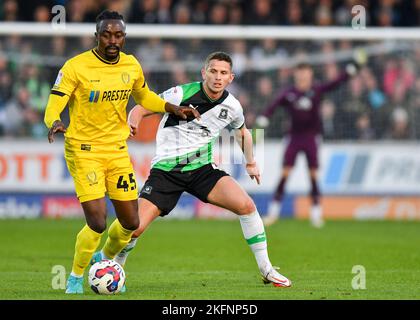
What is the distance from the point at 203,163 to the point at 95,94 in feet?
5.12

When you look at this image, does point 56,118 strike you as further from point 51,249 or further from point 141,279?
point 51,249

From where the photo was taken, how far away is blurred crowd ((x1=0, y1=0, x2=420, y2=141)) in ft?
66.6

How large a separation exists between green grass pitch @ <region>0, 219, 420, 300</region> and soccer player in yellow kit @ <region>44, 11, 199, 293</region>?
0.64 metres

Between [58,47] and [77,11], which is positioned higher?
[77,11]

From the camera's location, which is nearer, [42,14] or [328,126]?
[328,126]

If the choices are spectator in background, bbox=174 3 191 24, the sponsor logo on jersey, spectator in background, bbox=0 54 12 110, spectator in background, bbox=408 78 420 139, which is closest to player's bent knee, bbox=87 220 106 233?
the sponsor logo on jersey

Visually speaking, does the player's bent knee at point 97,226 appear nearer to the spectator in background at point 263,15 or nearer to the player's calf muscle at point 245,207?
the player's calf muscle at point 245,207

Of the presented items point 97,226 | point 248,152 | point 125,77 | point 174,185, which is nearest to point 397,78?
point 248,152

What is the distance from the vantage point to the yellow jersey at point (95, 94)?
9.45 meters

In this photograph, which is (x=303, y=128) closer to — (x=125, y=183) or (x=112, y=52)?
(x=125, y=183)

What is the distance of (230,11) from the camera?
73.3 feet

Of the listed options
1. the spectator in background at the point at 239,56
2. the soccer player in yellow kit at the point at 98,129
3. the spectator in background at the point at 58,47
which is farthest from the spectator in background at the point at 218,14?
the soccer player in yellow kit at the point at 98,129

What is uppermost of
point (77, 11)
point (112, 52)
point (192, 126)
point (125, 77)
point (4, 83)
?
point (77, 11)

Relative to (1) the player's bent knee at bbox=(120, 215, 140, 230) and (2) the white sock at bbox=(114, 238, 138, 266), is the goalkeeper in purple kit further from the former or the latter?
(1) the player's bent knee at bbox=(120, 215, 140, 230)
